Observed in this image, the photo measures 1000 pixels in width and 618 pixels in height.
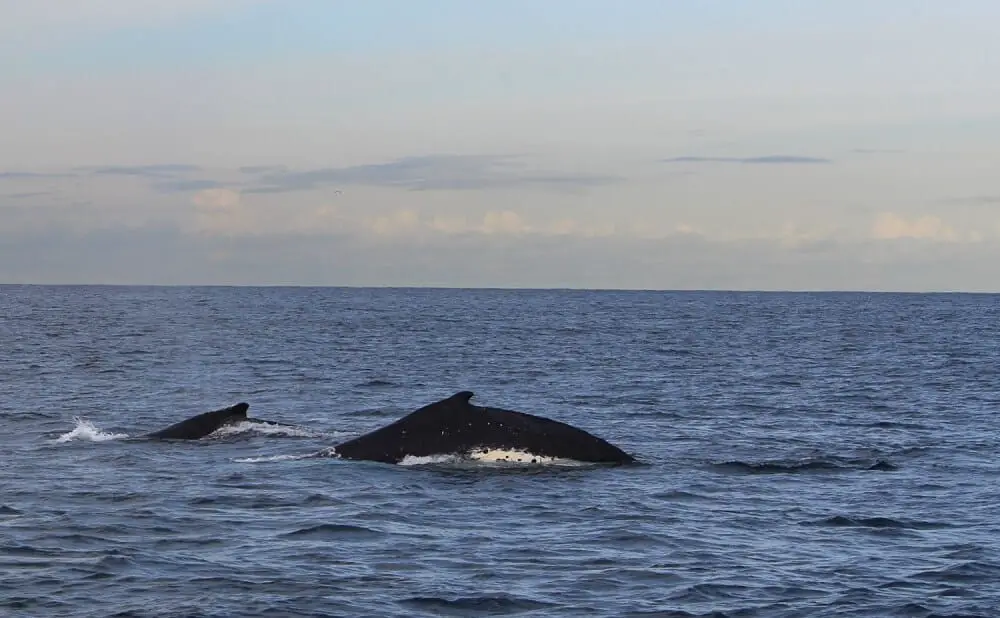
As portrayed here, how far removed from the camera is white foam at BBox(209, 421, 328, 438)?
930 inches

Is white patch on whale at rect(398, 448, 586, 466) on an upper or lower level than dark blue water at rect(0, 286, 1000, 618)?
upper

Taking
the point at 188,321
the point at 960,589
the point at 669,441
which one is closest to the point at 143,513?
the point at 960,589

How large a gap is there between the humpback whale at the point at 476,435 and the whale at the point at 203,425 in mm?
4543

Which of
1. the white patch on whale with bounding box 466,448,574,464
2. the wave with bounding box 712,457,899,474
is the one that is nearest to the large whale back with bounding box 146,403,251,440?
the white patch on whale with bounding box 466,448,574,464

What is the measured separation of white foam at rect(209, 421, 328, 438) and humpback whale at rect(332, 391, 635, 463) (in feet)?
14.4

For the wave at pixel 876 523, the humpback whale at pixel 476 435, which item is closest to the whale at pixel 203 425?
the humpback whale at pixel 476 435

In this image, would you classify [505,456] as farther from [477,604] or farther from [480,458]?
[477,604]

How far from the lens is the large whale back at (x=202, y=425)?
2328cm

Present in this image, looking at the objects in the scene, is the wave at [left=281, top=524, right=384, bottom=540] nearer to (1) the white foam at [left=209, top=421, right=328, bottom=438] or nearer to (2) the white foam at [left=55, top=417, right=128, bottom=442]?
(1) the white foam at [left=209, top=421, right=328, bottom=438]

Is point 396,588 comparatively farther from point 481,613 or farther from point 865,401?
point 865,401

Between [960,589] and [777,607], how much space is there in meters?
2.10

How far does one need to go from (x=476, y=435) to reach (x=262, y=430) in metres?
5.99

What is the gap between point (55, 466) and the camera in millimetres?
20188

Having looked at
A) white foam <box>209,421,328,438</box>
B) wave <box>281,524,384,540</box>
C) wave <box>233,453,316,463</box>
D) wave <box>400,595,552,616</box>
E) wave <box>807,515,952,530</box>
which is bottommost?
wave <box>400,595,552,616</box>
